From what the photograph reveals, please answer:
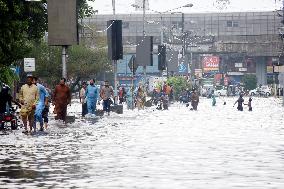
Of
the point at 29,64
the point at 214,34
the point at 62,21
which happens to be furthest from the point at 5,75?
the point at 214,34

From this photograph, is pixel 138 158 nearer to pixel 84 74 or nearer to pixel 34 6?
pixel 34 6

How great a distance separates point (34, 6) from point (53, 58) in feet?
130

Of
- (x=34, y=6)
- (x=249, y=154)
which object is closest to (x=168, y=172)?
(x=249, y=154)

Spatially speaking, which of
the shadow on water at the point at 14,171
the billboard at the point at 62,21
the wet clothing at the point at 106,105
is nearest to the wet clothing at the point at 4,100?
the billboard at the point at 62,21

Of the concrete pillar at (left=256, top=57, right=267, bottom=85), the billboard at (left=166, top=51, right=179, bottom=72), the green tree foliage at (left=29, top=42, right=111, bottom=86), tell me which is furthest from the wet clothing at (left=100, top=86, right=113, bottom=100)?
the concrete pillar at (left=256, top=57, right=267, bottom=85)

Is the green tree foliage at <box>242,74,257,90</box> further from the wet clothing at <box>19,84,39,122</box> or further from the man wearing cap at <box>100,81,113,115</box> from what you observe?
the wet clothing at <box>19,84,39,122</box>

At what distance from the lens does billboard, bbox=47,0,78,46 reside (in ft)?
125

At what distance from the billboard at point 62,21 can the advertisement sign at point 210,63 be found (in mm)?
143008

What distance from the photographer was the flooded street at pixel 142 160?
606 inches

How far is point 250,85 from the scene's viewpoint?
566ft

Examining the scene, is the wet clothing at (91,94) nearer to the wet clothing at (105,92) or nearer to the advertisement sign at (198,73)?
the wet clothing at (105,92)

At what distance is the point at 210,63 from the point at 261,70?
2078cm

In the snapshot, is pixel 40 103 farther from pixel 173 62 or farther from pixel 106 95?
pixel 173 62

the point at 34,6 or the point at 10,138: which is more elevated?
the point at 34,6
